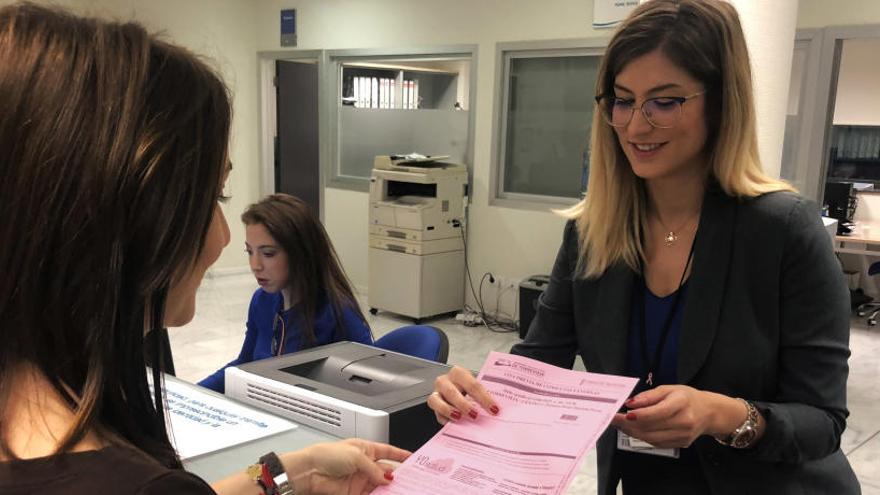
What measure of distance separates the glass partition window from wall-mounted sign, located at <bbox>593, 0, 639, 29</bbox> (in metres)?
0.20

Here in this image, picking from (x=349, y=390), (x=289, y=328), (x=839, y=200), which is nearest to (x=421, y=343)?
(x=289, y=328)

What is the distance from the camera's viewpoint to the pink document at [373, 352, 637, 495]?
95 centimetres

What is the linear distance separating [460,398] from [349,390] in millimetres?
493

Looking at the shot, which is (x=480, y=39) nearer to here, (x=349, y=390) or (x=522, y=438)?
(x=349, y=390)

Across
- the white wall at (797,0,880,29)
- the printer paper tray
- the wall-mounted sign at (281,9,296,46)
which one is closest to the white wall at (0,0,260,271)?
the wall-mounted sign at (281,9,296,46)

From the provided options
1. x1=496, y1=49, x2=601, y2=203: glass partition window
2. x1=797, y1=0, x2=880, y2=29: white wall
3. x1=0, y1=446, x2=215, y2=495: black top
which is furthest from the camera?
x1=496, y1=49, x2=601, y2=203: glass partition window

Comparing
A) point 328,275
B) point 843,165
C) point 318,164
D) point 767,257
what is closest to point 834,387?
point 767,257

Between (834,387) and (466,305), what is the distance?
4.47 metres

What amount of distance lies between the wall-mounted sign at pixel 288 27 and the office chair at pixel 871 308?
205 inches

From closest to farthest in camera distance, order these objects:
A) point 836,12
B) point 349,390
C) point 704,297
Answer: point 704,297
point 349,390
point 836,12

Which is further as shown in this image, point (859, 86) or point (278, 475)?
point (859, 86)

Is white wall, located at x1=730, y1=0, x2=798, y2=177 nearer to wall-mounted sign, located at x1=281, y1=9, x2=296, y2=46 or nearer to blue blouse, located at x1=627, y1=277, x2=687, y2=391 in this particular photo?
blue blouse, located at x1=627, y1=277, x2=687, y2=391

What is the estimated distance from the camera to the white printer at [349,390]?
1.37 meters

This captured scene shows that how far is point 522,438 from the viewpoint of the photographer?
1.02 meters
